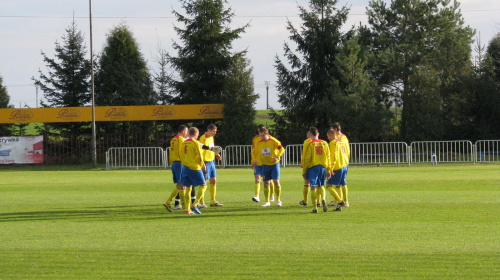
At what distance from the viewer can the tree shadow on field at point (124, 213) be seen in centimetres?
1340

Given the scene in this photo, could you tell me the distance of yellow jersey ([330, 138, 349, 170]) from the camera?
47.0 ft

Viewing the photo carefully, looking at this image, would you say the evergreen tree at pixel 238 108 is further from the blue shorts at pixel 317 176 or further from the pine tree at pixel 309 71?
the blue shorts at pixel 317 176

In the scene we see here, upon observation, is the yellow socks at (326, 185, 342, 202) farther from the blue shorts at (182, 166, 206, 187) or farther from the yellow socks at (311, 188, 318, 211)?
the blue shorts at (182, 166, 206, 187)

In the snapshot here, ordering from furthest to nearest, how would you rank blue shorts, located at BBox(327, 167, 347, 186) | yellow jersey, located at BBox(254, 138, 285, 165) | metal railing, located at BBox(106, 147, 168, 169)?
metal railing, located at BBox(106, 147, 168, 169)
yellow jersey, located at BBox(254, 138, 285, 165)
blue shorts, located at BBox(327, 167, 347, 186)

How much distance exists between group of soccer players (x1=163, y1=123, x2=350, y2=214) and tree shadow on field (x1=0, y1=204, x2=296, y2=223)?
414 millimetres

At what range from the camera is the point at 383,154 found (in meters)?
33.9

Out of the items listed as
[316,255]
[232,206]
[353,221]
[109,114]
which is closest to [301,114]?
[109,114]

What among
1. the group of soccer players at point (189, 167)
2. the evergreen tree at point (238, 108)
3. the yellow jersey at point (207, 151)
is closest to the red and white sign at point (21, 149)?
the evergreen tree at point (238, 108)

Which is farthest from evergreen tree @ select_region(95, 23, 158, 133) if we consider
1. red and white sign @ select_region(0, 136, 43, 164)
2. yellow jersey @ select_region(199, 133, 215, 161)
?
yellow jersey @ select_region(199, 133, 215, 161)

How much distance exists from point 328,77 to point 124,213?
106 ft

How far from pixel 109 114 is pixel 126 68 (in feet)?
26.0

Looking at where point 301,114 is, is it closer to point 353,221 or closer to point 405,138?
point 405,138

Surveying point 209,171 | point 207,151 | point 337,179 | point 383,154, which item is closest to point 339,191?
point 337,179

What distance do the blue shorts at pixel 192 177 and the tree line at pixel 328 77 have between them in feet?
89.8
